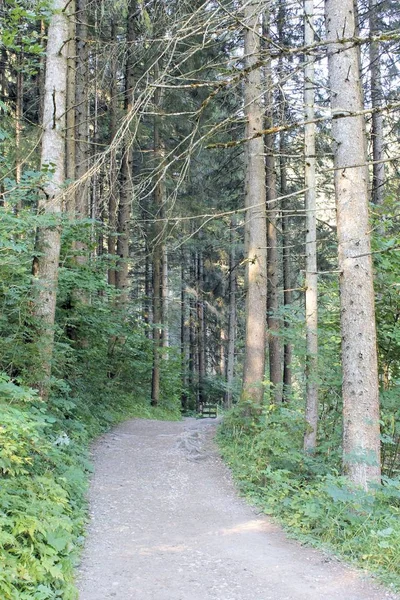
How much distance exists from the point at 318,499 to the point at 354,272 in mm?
2805

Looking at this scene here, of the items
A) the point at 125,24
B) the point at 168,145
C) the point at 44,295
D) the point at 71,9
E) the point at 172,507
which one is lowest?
the point at 172,507

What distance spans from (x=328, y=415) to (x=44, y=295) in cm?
519

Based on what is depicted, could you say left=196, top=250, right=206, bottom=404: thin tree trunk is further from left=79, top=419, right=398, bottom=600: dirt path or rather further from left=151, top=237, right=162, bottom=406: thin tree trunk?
left=79, top=419, right=398, bottom=600: dirt path

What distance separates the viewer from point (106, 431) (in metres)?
11.1

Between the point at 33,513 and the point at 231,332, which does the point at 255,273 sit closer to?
the point at 33,513

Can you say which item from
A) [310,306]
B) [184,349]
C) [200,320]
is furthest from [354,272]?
[184,349]

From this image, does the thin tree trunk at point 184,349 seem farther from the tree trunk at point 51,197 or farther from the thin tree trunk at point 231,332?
the tree trunk at point 51,197

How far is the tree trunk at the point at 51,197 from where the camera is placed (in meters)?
6.55

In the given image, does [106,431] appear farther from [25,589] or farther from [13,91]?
[13,91]

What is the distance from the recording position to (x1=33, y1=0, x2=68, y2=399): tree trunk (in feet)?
21.5

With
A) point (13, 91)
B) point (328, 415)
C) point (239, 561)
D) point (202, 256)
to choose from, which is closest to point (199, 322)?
point (202, 256)

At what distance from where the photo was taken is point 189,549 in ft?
16.1

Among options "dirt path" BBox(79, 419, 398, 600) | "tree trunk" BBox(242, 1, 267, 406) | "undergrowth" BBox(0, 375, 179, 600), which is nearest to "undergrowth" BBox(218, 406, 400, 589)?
"dirt path" BBox(79, 419, 398, 600)

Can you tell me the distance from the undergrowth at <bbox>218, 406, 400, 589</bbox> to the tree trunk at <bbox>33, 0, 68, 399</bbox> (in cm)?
360
